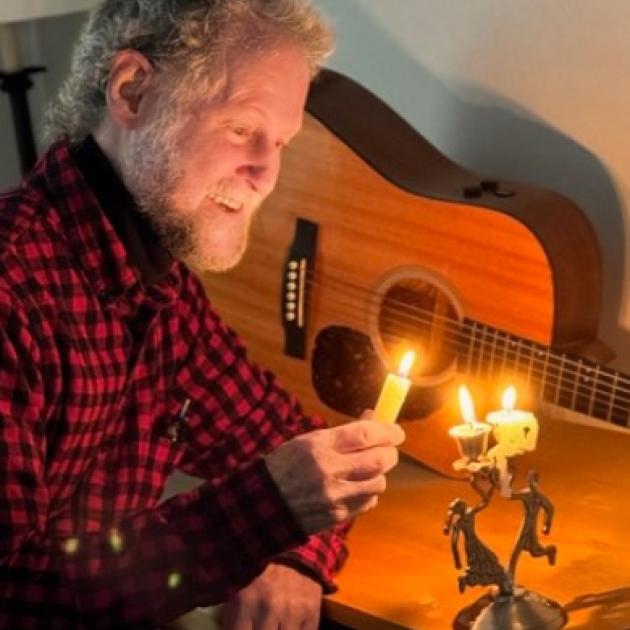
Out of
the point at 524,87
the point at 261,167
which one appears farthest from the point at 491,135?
the point at 261,167

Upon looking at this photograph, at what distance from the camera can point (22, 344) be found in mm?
1141

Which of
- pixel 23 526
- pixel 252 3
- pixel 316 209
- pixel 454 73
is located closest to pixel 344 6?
pixel 454 73

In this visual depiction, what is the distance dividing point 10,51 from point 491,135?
0.75 meters

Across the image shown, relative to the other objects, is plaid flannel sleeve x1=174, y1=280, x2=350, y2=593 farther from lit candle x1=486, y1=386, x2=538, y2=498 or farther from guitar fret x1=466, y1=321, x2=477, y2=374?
lit candle x1=486, y1=386, x2=538, y2=498

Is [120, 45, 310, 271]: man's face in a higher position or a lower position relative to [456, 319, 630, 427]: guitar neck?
higher

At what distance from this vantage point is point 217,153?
126 cm

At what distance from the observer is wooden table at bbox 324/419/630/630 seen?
3.97 ft

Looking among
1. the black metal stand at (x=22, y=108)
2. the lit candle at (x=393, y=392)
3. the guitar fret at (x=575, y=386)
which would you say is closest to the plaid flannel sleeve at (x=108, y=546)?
the lit candle at (x=393, y=392)

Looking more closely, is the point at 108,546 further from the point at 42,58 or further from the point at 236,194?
the point at 42,58

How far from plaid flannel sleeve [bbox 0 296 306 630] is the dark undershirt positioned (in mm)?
161

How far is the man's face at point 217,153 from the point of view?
4.09 ft

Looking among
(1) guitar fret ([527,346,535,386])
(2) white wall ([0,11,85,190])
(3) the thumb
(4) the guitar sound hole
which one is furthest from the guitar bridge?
(2) white wall ([0,11,85,190])

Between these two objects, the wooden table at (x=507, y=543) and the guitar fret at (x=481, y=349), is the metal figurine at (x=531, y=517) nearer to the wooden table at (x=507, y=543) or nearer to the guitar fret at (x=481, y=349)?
the wooden table at (x=507, y=543)

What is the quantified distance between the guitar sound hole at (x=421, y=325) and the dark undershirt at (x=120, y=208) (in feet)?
1.26
